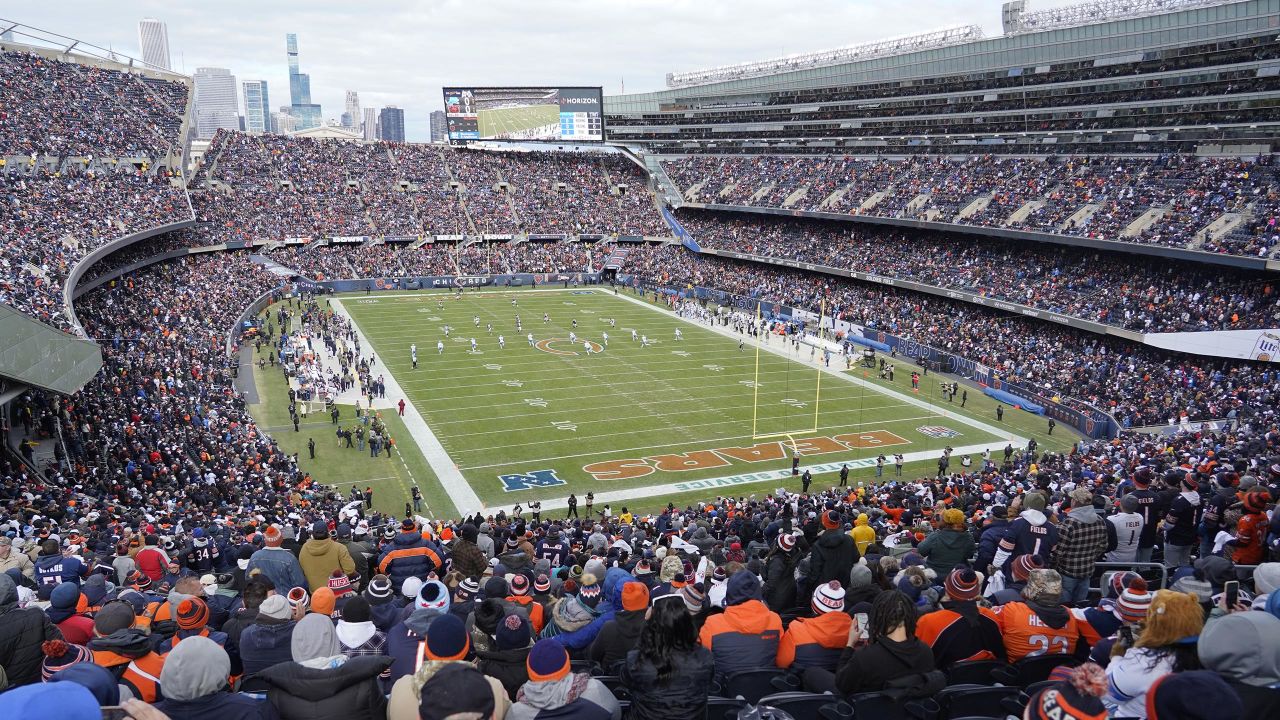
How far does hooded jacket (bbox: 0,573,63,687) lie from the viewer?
560 centimetres

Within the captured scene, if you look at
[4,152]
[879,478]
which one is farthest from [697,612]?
[4,152]

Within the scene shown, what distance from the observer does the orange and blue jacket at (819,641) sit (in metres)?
6.19

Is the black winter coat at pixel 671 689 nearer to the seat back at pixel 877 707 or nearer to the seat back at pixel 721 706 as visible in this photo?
the seat back at pixel 721 706

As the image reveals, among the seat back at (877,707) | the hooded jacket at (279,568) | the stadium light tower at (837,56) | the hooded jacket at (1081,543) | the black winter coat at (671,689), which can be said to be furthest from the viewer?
the stadium light tower at (837,56)

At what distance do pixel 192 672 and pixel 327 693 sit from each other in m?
0.74

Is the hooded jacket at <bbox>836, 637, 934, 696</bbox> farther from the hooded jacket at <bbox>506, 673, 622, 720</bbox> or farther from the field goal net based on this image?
the field goal net

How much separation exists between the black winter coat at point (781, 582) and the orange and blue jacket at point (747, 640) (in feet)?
4.87

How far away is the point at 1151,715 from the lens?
3.97m

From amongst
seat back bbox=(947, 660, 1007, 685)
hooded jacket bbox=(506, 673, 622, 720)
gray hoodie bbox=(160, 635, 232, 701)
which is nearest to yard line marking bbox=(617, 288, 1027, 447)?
seat back bbox=(947, 660, 1007, 685)

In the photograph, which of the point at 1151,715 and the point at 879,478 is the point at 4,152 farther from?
the point at 1151,715

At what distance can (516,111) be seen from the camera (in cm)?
8662

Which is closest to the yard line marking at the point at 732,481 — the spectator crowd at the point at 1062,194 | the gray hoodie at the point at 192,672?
the spectator crowd at the point at 1062,194

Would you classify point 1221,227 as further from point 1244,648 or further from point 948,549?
point 1244,648

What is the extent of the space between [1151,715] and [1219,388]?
32.9 meters
